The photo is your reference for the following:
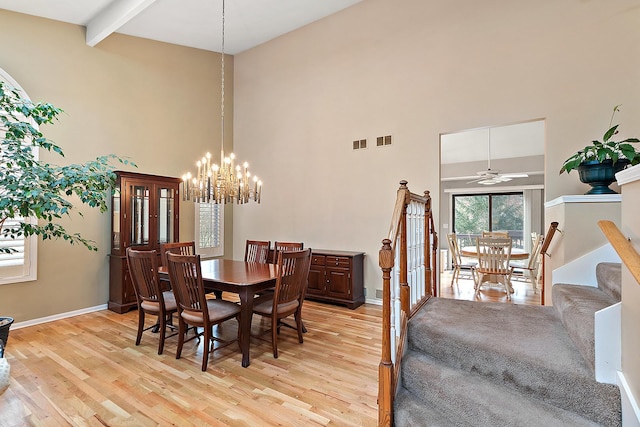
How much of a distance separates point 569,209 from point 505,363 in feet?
5.58

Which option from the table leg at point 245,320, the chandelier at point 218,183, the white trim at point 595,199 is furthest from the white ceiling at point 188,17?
the white trim at point 595,199

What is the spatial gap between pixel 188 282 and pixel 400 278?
6.09 feet

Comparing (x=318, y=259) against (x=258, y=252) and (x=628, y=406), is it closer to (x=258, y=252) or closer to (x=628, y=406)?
(x=258, y=252)

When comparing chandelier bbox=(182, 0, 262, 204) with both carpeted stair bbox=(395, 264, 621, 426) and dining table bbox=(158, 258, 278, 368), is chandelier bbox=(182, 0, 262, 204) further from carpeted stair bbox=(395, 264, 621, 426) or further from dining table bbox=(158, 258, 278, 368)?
carpeted stair bbox=(395, 264, 621, 426)

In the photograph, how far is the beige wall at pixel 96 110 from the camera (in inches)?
163

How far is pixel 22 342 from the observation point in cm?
354

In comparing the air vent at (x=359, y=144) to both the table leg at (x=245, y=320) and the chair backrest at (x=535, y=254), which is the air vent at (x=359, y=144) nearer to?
the table leg at (x=245, y=320)

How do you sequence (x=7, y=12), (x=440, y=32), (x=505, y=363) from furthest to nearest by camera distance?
(x=440, y=32) < (x=7, y=12) < (x=505, y=363)

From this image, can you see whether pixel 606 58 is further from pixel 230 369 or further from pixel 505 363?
pixel 230 369

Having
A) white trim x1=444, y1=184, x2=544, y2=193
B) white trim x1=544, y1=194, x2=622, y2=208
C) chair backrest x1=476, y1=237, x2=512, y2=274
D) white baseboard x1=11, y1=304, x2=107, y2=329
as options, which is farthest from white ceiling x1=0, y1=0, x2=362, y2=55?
white trim x1=444, y1=184, x2=544, y2=193

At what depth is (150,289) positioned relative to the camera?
340cm

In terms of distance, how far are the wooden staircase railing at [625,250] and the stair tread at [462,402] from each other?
2.92 ft

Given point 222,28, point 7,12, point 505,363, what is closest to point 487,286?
point 505,363

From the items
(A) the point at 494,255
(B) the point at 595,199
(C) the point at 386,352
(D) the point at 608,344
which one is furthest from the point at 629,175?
(A) the point at 494,255
